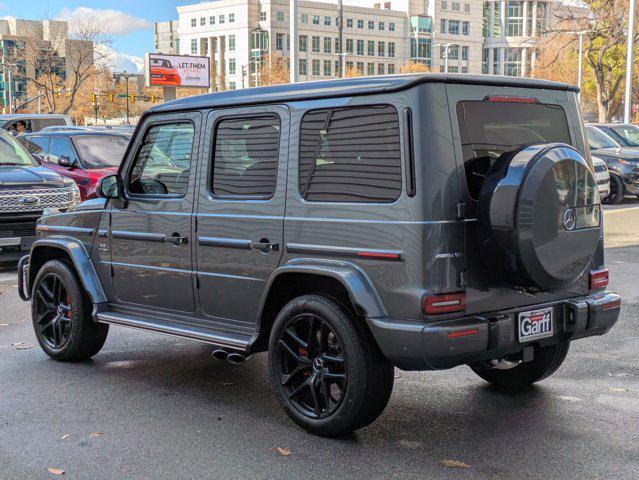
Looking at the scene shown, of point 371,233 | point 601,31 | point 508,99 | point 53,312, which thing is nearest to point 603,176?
point 53,312

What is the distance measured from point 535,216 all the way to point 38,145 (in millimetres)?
14194

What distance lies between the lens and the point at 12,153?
13.3 metres

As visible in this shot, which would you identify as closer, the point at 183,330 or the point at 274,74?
the point at 183,330

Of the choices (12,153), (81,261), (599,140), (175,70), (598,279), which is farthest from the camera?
(175,70)

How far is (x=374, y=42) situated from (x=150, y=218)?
140760 mm

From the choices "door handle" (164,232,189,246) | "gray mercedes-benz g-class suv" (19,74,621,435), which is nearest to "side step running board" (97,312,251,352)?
"gray mercedes-benz g-class suv" (19,74,621,435)

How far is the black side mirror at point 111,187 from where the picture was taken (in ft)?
20.8

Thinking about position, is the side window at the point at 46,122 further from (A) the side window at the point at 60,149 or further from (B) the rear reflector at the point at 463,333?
(B) the rear reflector at the point at 463,333

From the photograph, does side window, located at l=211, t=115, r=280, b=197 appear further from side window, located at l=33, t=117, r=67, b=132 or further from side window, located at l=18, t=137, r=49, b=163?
side window, located at l=33, t=117, r=67, b=132

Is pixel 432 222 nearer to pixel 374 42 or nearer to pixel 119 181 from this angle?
pixel 119 181

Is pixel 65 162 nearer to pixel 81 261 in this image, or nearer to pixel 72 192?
pixel 72 192

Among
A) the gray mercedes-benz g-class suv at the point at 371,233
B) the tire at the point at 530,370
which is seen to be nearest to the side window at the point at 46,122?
the gray mercedes-benz g-class suv at the point at 371,233

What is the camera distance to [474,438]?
4996 millimetres

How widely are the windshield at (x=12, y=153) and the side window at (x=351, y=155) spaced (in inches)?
352
